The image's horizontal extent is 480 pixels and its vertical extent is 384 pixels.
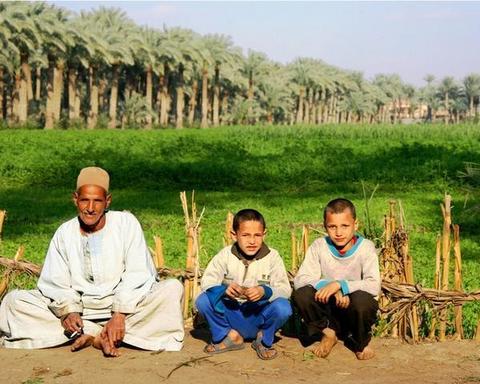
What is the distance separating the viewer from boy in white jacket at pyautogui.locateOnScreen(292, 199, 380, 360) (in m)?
4.16

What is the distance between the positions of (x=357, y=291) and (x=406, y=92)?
94.3m

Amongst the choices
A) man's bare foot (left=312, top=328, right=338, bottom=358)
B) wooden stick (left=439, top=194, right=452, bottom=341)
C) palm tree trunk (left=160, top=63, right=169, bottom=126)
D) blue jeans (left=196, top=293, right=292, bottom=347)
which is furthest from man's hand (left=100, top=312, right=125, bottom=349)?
palm tree trunk (left=160, top=63, right=169, bottom=126)

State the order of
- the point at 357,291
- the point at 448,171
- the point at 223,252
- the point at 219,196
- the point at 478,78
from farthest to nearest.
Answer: the point at 478,78
the point at 448,171
the point at 219,196
the point at 223,252
the point at 357,291

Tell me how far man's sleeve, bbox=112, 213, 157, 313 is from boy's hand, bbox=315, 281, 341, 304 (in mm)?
1086

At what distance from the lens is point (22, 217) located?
1093 cm

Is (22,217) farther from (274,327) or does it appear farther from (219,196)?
(274,327)

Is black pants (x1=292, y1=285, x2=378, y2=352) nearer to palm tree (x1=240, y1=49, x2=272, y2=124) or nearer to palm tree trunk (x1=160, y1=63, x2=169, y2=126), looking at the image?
palm tree trunk (x1=160, y1=63, x2=169, y2=126)

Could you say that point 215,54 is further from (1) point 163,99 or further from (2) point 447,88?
(2) point 447,88

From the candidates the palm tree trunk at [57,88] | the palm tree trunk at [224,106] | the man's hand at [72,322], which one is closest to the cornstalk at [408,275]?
the man's hand at [72,322]

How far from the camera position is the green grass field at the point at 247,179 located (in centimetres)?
977

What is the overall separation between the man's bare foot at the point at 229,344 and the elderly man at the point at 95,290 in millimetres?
217

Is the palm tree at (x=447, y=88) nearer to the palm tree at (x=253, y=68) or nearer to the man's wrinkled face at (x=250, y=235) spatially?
the palm tree at (x=253, y=68)

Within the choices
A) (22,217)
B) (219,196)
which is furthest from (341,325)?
(219,196)

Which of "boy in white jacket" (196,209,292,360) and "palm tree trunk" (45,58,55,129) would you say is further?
"palm tree trunk" (45,58,55,129)
